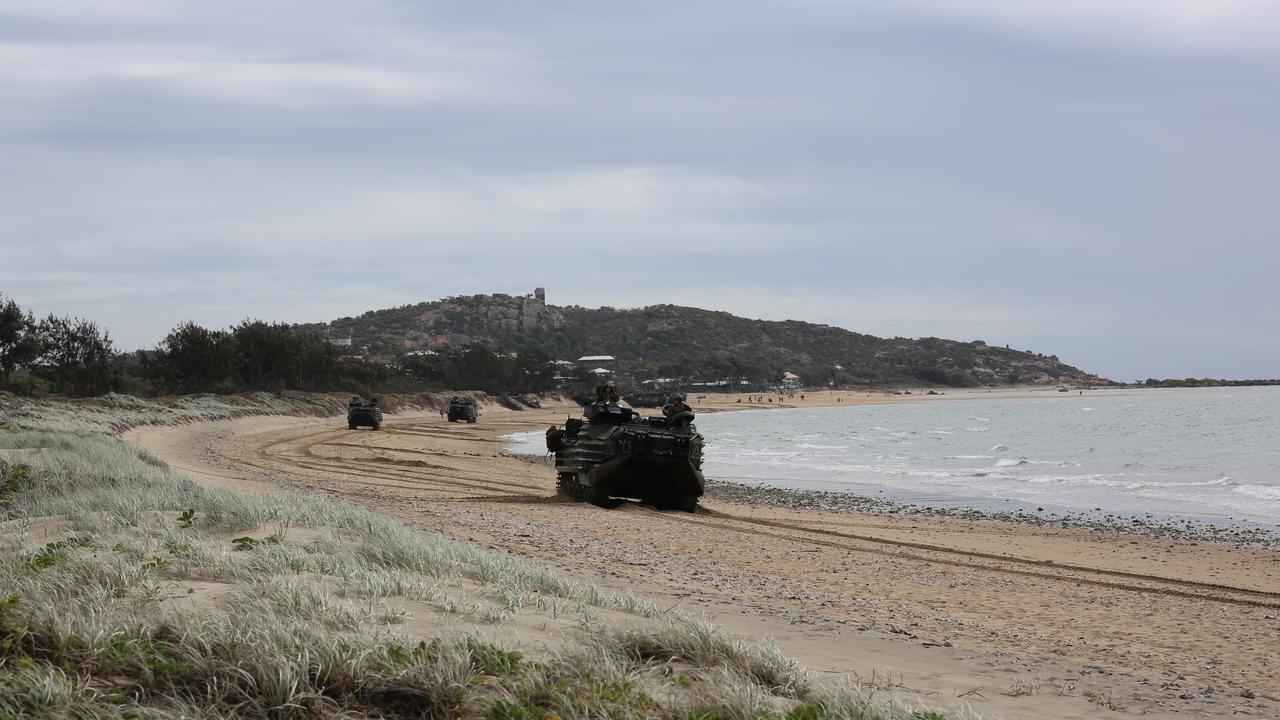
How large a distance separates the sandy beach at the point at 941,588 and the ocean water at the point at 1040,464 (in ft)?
22.1

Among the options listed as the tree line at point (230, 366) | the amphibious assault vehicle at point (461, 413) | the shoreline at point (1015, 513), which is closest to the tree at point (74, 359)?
the tree line at point (230, 366)

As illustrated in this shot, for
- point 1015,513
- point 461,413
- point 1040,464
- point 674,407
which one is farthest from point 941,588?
point 461,413

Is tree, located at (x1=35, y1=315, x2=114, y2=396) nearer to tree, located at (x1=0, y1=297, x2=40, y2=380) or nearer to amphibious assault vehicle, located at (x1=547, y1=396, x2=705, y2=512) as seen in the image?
tree, located at (x1=0, y1=297, x2=40, y2=380)

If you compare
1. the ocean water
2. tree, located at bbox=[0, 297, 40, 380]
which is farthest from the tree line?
the ocean water

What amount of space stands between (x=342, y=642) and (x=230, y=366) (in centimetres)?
7585

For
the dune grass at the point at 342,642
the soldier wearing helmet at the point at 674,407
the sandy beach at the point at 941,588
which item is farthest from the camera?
the soldier wearing helmet at the point at 674,407

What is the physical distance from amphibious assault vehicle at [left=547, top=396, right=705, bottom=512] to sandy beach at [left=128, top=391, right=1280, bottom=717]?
1.51 ft

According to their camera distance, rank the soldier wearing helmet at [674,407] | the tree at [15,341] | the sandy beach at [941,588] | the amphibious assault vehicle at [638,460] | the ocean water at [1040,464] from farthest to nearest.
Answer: the tree at [15,341], the ocean water at [1040,464], the soldier wearing helmet at [674,407], the amphibious assault vehicle at [638,460], the sandy beach at [941,588]

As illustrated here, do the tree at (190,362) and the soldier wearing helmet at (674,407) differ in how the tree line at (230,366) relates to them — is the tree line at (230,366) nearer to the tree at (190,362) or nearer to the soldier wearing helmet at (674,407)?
the tree at (190,362)

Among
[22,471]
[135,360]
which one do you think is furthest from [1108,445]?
[135,360]

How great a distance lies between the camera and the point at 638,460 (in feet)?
67.3

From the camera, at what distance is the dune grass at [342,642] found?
16.7ft

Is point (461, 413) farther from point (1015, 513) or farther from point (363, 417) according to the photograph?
point (1015, 513)

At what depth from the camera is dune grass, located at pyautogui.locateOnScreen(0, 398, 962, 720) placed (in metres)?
5.10
